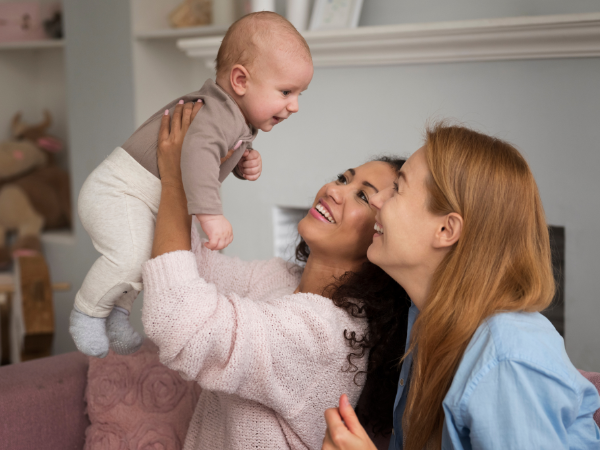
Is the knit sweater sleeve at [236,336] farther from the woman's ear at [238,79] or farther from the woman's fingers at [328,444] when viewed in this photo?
the woman's ear at [238,79]

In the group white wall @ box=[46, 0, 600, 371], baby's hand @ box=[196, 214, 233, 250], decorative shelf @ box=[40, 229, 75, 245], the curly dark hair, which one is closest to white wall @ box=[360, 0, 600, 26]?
white wall @ box=[46, 0, 600, 371]

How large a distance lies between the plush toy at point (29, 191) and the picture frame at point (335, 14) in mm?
1902

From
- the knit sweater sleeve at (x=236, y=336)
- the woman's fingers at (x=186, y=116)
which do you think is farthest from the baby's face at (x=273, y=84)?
the knit sweater sleeve at (x=236, y=336)

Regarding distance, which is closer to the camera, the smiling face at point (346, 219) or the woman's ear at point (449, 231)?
the woman's ear at point (449, 231)

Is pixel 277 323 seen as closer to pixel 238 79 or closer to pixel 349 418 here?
pixel 349 418

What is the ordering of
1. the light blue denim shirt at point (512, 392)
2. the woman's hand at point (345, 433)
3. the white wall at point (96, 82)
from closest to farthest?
the light blue denim shirt at point (512, 392), the woman's hand at point (345, 433), the white wall at point (96, 82)

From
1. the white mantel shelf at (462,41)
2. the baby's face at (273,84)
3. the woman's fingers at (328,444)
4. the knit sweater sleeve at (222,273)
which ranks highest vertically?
the white mantel shelf at (462,41)

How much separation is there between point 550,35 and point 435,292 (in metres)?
1.09

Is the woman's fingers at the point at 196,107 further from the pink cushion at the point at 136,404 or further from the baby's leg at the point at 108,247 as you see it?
the pink cushion at the point at 136,404

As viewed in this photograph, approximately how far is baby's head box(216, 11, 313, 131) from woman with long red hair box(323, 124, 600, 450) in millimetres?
311

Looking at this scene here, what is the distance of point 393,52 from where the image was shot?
2.04m

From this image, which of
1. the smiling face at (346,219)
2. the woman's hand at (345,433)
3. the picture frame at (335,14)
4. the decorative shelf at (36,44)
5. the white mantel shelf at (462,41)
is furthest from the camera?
the decorative shelf at (36,44)

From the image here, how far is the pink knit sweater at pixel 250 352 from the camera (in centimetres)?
105

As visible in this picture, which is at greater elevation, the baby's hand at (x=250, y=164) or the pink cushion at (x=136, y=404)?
the baby's hand at (x=250, y=164)
